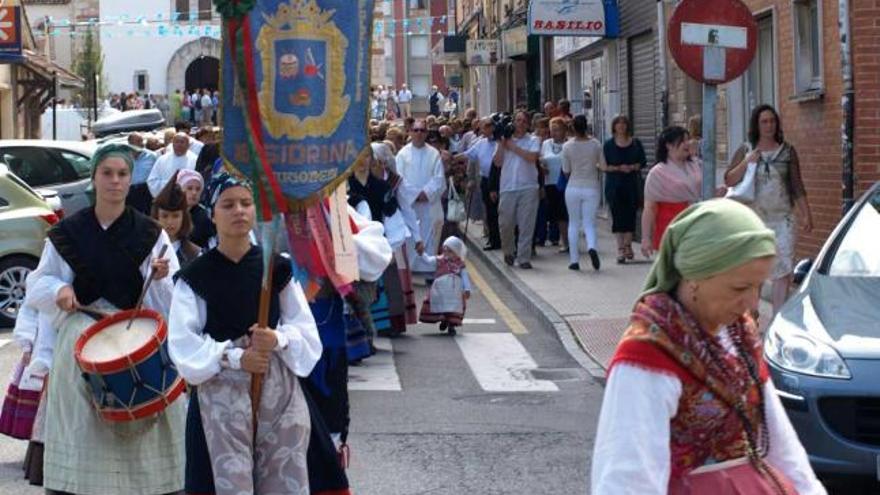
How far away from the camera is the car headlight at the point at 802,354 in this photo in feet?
25.8

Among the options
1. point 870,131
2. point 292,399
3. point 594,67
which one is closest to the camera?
point 292,399

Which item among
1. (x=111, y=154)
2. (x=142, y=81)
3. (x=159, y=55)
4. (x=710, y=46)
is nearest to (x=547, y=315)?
(x=710, y=46)

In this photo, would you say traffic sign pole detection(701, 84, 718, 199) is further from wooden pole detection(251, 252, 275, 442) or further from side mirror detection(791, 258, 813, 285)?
wooden pole detection(251, 252, 275, 442)

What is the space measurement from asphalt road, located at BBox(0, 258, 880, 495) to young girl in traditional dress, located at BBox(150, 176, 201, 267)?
137 centimetres

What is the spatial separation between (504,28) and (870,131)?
26954 mm

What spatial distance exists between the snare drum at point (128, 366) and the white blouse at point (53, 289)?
33cm

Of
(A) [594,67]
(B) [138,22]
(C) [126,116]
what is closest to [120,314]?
(A) [594,67]

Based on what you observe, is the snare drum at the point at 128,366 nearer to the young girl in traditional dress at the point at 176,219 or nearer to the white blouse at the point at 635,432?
the young girl in traditional dress at the point at 176,219

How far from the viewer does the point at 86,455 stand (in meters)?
6.81

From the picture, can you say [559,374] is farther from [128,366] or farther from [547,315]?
[128,366]

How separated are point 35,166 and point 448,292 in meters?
6.15

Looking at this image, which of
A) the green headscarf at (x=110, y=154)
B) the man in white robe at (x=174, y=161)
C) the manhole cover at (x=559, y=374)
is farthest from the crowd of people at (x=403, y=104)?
the green headscarf at (x=110, y=154)

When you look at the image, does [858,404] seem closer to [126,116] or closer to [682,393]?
[682,393]

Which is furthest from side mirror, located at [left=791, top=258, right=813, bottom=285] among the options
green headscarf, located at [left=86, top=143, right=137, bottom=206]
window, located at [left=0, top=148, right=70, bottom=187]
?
window, located at [left=0, top=148, right=70, bottom=187]
